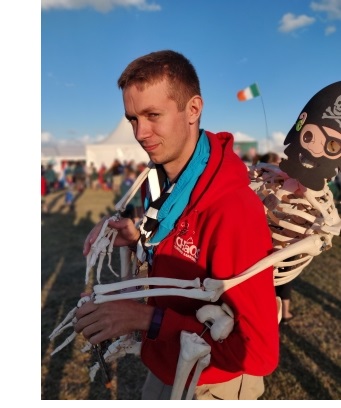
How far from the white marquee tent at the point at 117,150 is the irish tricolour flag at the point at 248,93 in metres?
14.1

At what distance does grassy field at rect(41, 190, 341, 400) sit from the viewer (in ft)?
9.13

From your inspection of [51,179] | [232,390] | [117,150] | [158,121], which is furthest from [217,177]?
[117,150]

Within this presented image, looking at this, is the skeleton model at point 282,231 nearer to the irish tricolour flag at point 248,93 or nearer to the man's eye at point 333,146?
the man's eye at point 333,146

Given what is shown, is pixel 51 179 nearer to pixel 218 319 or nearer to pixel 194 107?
pixel 194 107

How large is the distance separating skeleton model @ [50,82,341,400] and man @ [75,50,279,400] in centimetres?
4

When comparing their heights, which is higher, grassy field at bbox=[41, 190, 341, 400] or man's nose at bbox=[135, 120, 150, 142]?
man's nose at bbox=[135, 120, 150, 142]

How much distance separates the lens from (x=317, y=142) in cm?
129

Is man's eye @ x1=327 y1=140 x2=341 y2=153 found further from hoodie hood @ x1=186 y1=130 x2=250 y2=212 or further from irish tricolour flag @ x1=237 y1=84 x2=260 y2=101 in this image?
irish tricolour flag @ x1=237 y1=84 x2=260 y2=101

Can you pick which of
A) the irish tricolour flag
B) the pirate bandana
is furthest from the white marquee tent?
the pirate bandana

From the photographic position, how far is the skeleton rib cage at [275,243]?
41.6 inches

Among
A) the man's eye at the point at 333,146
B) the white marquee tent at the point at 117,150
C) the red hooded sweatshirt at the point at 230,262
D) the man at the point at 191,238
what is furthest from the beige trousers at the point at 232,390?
the white marquee tent at the point at 117,150

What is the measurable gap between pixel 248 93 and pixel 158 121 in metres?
1.54

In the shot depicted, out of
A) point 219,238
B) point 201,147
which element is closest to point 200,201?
point 219,238
